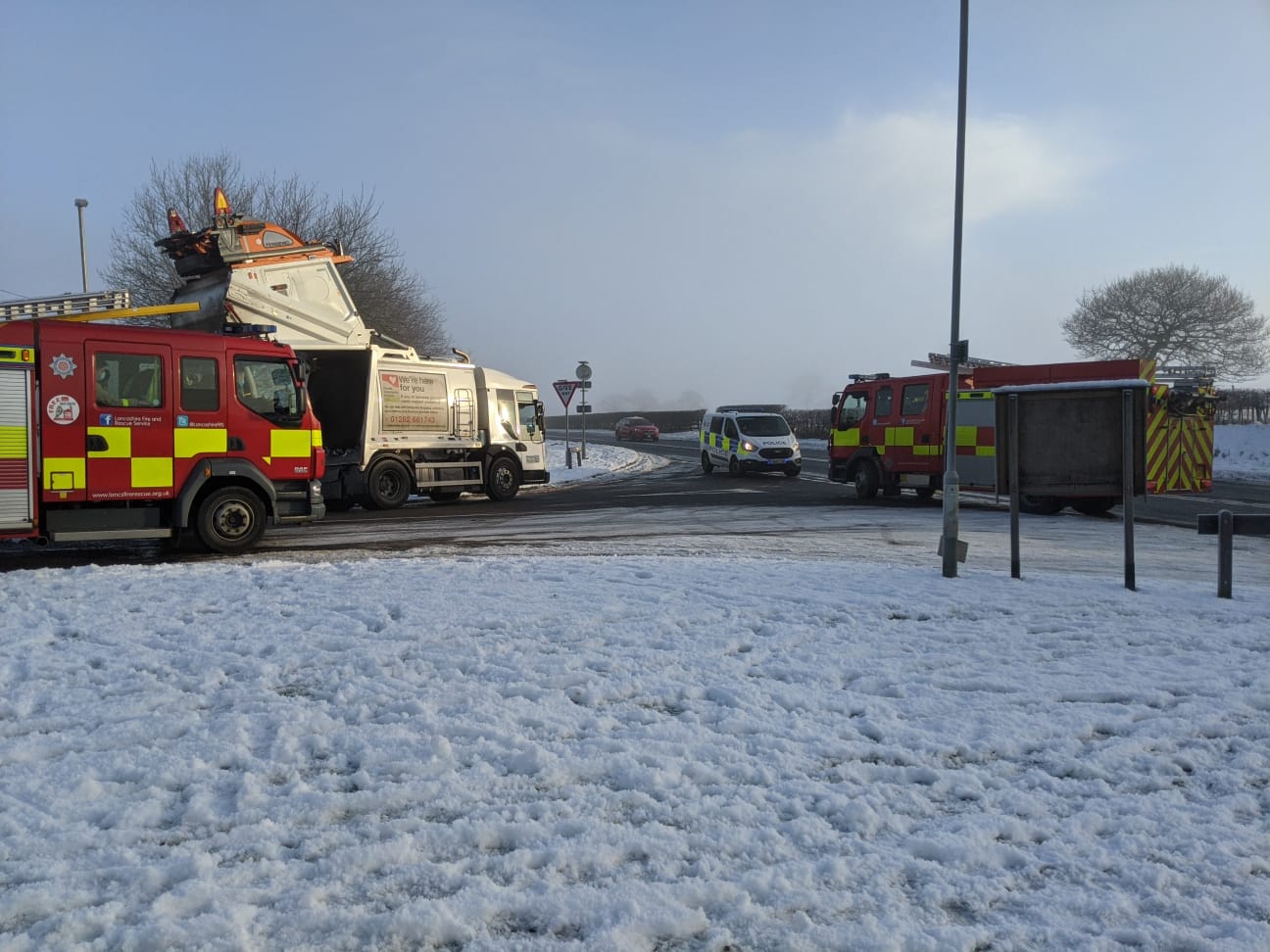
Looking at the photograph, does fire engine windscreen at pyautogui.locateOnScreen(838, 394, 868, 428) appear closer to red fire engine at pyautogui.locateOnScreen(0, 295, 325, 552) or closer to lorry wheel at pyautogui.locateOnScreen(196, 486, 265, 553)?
red fire engine at pyautogui.locateOnScreen(0, 295, 325, 552)

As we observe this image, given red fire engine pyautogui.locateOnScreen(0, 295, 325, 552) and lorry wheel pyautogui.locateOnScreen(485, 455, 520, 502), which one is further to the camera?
lorry wheel pyautogui.locateOnScreen(485, 455, 520, 502)

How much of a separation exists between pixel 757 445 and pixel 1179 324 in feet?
109

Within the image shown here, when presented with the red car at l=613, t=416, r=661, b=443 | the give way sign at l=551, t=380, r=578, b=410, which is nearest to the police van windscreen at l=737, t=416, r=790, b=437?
the give way sign at l=551, t=380, r=578, b=410

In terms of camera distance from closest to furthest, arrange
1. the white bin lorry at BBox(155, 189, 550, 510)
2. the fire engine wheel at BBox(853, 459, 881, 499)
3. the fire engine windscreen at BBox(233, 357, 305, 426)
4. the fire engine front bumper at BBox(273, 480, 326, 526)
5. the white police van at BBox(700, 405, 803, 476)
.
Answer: the fire engine windscreen at BBox(233, 357, 305, 426) < the fire engine front bumper at BBox(273, 480, 326, 526) < the white bin lorry at BBox(155, 189, 550, 510) < the fire engine wheel at BBox(853, 459, 881, 499) < the white police van at BBox(700, 405, 803, 476)

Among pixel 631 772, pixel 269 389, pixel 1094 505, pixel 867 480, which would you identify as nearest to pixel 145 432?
pixel 269 389

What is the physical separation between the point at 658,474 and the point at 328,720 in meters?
22.7

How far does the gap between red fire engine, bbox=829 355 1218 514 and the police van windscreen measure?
21.4ft

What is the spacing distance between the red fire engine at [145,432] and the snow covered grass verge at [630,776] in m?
2.74

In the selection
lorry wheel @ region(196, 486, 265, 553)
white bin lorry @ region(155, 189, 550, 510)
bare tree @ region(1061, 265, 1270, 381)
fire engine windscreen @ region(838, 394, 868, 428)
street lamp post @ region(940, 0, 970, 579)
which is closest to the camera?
street lamp post @ region(940, 0, 970, 579)

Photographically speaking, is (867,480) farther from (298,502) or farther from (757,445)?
(298,502)

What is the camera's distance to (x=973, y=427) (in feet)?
51.7

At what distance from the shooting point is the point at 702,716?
4301 mm

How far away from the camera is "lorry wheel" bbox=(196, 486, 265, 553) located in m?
9.77

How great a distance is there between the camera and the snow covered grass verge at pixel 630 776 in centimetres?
264
